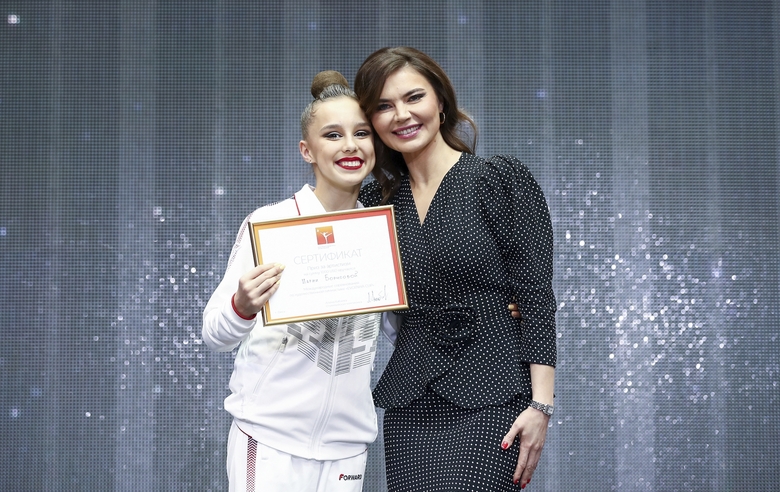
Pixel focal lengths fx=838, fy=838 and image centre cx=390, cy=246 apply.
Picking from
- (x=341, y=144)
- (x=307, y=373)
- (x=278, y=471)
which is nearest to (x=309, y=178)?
(x=341, y=144)

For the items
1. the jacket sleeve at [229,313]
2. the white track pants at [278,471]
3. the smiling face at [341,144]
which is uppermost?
the smiling face at [341,144]

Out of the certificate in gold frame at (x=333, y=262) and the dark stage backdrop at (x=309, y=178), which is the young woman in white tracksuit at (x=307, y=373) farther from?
the dark stage backdrop at (x=309, y=178)

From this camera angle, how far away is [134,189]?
374cm

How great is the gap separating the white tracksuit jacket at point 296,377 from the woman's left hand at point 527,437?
1.16ft

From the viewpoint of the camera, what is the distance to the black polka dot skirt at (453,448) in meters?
1.81

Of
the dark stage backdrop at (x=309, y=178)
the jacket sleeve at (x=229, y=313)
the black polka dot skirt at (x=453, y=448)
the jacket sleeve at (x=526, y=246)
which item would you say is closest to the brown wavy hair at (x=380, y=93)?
the jacket sleeve at (x=526, y=246)

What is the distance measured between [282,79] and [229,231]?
72 cm

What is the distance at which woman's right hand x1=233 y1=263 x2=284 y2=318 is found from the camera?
1716 mm

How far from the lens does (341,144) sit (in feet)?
6.36

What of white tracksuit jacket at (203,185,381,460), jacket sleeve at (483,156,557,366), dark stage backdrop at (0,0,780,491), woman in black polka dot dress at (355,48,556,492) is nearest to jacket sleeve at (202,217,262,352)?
white tracksuit jacket at (203,185,381,460)

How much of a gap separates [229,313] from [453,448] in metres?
0.57

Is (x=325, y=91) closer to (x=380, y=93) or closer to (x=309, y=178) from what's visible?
(x=380, y=93)

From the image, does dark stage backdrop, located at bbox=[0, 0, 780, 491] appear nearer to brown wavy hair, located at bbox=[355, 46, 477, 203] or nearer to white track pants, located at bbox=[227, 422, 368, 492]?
brown wavy hair, located at bbox=[355, 46, 477, 203]

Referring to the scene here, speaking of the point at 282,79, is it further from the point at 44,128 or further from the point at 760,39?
the point at 760,39
